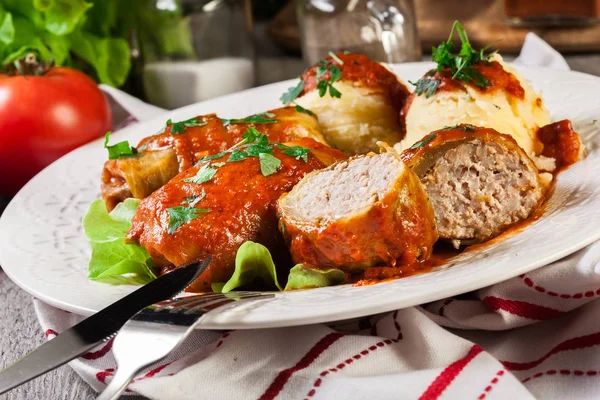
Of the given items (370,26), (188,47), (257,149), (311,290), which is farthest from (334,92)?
(188,47)

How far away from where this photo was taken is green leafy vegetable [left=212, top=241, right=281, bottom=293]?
3.28m

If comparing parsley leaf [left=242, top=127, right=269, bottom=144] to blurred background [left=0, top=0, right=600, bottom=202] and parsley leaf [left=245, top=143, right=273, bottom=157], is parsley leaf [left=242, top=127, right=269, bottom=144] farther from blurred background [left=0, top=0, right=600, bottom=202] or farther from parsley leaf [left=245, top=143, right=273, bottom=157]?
blurred background [left=0, top=0, right=600, bottom=202]

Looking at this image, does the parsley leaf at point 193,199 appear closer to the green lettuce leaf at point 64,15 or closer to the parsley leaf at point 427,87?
the parsley leaf at point 427,87

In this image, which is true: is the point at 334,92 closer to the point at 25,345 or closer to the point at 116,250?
the point at 116,250

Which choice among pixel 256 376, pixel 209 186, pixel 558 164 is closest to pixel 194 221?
pixel 209 186

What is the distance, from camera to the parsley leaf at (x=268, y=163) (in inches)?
143

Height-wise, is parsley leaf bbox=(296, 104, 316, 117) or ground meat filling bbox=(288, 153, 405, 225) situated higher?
ground meat filling bbox=(288, 153, 405, 225)

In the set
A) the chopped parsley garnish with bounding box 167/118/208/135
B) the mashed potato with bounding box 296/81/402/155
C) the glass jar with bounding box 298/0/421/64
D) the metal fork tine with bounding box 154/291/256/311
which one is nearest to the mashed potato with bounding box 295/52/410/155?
the mashed potato with bounding box 296/81/402/155

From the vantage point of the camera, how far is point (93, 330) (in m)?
2.83

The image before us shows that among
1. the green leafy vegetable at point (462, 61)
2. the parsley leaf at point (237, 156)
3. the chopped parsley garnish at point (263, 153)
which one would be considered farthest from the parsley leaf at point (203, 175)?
the green leafy vegetable at point (462, 61)

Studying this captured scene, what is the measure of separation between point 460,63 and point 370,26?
2.75 metres

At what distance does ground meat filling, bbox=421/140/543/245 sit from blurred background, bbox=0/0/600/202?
3.37m

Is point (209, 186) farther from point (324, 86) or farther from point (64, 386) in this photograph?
point (324, 86)

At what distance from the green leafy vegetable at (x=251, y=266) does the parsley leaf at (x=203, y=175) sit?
0.44m
